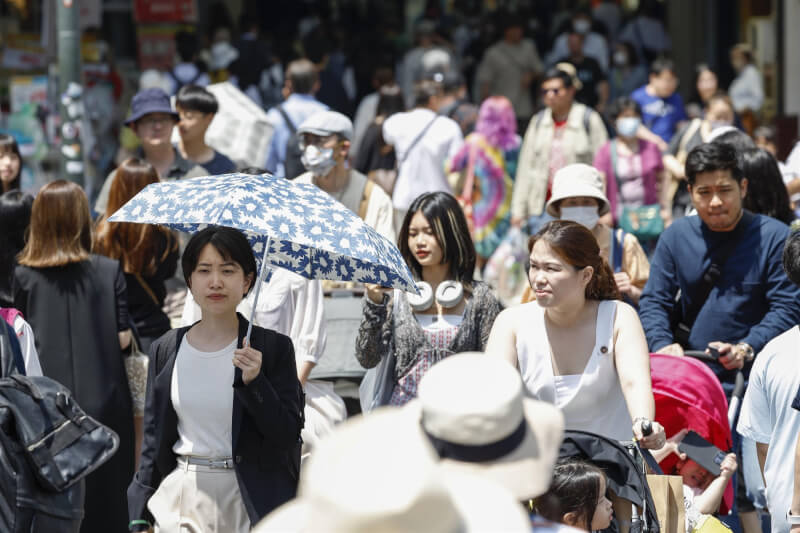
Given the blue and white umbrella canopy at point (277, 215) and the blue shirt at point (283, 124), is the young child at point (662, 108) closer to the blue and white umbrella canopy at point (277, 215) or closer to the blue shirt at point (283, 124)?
the blue shirt at point (283, 124)

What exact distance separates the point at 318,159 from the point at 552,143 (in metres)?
3.86

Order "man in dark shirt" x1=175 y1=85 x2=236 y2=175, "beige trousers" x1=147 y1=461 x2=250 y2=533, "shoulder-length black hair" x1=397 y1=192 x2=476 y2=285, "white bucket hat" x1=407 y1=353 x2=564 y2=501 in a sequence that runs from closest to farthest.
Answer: "white bucket hat" x1=407 y1=353 x2=564 y2=501
"beige trousers" x1=147 y1=461 x2=250 y2=533
"shoulder-length black hair" x1=397 y1=192 x2=476 y2=285
"man in dark shirt" x1=175 y1=85 x2=236 y2=175

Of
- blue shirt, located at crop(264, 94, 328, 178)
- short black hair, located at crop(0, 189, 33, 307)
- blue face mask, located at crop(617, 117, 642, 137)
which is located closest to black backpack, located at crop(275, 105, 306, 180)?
blue shirt, located at crop(264, 94, 328, 178)

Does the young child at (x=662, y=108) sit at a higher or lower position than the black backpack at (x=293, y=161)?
higher

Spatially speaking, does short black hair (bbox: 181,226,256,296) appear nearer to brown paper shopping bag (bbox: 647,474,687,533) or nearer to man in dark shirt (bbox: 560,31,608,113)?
brown paper shopping bag (bbox: 647,474,687,533)

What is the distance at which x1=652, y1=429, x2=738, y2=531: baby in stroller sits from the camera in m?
5.27

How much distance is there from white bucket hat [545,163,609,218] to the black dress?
88.5 inches

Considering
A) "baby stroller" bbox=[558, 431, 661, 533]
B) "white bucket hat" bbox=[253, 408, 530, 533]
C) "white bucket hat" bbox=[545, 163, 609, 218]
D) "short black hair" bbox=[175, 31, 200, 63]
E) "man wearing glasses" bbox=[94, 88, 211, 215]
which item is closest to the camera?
"white bucket hat" bbox=[253, 408, 530, 533]

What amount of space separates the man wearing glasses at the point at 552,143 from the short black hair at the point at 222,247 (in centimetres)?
583

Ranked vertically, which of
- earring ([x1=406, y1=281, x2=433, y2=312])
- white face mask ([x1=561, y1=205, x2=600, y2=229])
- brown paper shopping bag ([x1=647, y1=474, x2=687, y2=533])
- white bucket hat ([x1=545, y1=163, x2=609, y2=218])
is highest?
white bucket hat ([x1=545, y1=163, x2=609, y2=218])

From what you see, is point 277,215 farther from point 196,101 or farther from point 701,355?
point 196,101

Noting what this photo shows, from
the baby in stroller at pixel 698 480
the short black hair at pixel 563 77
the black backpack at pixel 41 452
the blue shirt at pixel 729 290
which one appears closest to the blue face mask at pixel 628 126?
the short black hair at pixel 563 77

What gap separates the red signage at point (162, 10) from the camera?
50.5ft

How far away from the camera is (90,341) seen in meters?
6.17
